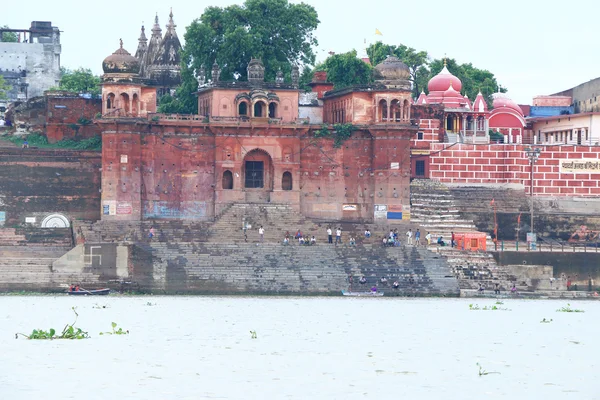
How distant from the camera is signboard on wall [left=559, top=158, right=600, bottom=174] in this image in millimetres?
74688

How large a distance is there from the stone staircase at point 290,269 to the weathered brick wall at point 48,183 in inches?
255

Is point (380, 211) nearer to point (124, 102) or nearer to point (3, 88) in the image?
point (124, 102)

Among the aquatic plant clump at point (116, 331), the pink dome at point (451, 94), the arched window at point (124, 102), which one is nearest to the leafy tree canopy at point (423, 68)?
the pink dome at point (451, 94)

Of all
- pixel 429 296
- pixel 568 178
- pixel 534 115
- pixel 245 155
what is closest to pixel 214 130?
pixel 245 155

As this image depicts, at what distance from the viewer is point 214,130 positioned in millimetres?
69688

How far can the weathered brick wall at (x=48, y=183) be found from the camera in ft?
222

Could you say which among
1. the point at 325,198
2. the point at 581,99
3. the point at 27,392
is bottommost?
the point at 27,392

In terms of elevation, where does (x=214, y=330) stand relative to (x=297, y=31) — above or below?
below

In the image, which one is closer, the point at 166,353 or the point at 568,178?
the point at 166,353

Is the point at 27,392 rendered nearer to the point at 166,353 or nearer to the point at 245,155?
the point at 166,353

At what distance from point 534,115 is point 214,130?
85.9 feet

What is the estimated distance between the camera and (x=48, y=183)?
68562mm

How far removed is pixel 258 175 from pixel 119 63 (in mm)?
7906

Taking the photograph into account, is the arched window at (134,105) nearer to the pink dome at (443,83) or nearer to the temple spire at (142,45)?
the pink dome at (443,83)
